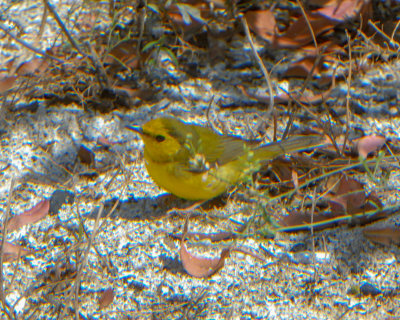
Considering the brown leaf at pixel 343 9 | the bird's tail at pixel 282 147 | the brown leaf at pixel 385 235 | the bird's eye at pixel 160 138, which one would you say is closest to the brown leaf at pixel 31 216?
the bird's eye at pixel 160 138

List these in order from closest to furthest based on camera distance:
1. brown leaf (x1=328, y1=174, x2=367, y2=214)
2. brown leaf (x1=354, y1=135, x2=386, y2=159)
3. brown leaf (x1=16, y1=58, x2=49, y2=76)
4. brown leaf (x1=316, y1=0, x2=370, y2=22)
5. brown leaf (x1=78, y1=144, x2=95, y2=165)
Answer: brown leaf (x1=328, y1=174, x2=367, y2=214) < brown leaf (x1=354, y1=135, x2=386, y2=159) < brown leaf (x1=78, y1=144, x2=95, y2=165) < brown leaf (x1=316, y1=0, x2=370, y2=22) < brown leaf (x1=16, y1=58, x2=49, y2=76)

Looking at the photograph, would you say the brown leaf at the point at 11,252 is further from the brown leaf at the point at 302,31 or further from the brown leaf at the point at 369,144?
the brown leaf at the point at 302,31

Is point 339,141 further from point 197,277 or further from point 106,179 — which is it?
point 106,179

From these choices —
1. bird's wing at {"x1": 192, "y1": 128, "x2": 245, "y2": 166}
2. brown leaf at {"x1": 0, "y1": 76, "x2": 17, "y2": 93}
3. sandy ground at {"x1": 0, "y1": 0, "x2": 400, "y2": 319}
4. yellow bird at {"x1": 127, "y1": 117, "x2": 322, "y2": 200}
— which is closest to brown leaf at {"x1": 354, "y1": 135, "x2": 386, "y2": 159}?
sandy ground at {"x1": 0, "y1": 0, "x2": 400, "y2": 319}

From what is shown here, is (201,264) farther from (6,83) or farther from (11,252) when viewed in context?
(6,83)

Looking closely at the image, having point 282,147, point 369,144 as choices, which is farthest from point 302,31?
point 282,147

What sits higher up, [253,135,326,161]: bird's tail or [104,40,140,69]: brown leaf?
[104,40,140,69]: brown leaf

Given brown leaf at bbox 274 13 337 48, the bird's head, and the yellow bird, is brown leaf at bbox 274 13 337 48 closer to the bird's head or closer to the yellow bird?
the yellow bird
